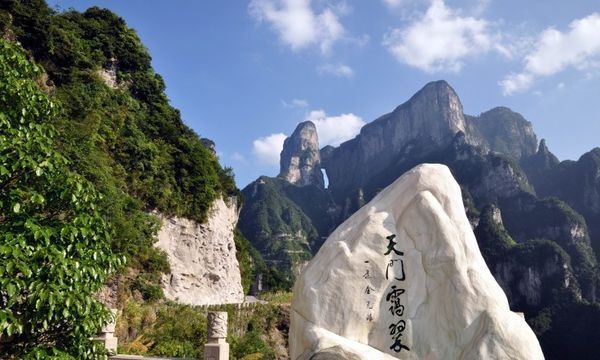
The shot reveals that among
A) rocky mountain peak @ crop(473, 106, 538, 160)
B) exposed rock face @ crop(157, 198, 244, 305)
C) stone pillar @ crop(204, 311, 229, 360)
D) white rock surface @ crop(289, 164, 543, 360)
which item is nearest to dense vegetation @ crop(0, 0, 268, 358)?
exposed rock face @ crop(157, 198, 244, 305)

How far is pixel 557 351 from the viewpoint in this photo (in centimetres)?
4991

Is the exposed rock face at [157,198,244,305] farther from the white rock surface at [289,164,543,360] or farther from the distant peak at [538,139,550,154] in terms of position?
the distant peak at [538,139,550,154]

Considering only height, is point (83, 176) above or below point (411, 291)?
above

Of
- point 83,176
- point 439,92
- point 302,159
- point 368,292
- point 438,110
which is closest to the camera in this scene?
point 368,292

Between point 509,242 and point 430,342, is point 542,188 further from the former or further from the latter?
point 430,342

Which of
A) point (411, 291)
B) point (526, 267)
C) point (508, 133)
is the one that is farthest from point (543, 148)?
point (411, 291)

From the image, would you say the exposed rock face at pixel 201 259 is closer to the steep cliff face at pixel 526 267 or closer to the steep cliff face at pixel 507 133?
the steep cliff face at pixel 526 267

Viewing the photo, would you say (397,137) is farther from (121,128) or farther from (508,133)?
(121,128)

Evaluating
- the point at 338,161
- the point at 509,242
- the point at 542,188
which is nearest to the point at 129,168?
the point at 509,242

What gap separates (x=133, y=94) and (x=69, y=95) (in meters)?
5.22

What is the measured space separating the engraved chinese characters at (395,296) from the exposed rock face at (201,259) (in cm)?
1455

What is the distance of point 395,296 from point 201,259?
17093 millimetres

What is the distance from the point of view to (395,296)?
15.5 feet

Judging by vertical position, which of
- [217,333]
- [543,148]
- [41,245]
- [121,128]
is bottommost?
[217,333]
